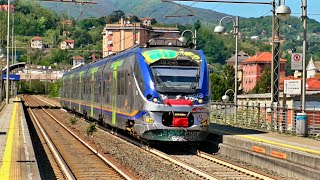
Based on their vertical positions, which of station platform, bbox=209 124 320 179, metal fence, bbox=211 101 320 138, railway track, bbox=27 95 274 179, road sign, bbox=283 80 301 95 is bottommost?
railway track, bbox=27 95 274 179

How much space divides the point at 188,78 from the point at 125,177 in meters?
6.24

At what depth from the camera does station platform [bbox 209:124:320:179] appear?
14.4 meters

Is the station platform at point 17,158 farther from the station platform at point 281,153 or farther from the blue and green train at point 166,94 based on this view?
the station platform at point 281,153

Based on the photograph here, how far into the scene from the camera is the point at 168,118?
1881 centimetres

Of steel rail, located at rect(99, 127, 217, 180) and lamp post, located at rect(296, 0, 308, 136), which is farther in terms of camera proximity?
lamp post, located at rect(296, 0, 308, 136)

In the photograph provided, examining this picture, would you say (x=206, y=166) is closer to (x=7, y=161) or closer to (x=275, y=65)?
(x=7, y=161)

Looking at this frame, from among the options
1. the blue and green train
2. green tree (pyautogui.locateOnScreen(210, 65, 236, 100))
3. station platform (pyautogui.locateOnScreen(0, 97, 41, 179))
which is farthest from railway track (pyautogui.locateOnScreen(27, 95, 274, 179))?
green tree (pyautogui.locateOnScreen(210, 65, 236, 100))

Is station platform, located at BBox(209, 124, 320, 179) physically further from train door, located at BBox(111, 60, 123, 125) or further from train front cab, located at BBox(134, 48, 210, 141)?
train door, located at BBox(111, 60, 123, 125)

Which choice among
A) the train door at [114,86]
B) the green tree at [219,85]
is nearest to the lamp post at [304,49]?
the train door at [114,86]

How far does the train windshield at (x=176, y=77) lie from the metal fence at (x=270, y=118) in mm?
5108

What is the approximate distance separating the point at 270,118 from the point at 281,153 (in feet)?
32.3

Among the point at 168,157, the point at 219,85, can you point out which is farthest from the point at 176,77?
the point at 219,85

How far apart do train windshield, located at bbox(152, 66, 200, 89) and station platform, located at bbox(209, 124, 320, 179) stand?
7.52 ft

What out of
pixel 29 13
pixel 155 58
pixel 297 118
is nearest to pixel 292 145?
pixel 297 118
